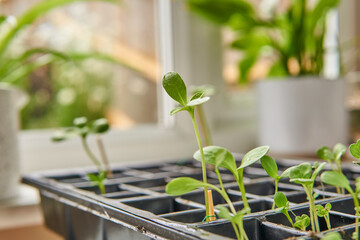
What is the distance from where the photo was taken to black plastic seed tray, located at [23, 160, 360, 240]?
43 cm

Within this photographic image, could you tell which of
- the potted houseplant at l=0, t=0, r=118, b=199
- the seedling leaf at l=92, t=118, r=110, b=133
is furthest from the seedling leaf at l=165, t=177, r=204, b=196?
the potted houseplant at l=0, t=0, r=118, b=199

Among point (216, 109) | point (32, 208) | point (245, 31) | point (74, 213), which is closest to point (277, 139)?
point (216, 109)

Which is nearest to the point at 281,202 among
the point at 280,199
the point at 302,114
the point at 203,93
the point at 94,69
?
the point at 280,199

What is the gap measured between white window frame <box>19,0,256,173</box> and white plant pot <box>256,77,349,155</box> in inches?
7.2

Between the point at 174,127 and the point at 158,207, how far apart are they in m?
0.81

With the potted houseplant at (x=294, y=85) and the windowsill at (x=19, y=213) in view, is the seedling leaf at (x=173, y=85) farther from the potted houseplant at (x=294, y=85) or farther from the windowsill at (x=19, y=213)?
the potted houseplant at (x=294, y=85)

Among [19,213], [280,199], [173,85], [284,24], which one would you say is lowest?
[19,213]

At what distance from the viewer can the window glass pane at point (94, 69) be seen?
94.5 inches

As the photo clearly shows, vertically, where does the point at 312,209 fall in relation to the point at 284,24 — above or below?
below

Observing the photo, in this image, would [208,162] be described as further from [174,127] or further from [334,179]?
[174,127]

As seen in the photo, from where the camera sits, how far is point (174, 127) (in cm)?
140

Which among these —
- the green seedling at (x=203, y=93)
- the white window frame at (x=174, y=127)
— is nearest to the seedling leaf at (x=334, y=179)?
the green seedling at (x=203, y=93)

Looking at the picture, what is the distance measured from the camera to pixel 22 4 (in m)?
2.22

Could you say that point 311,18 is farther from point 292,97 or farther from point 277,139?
point 277,139
